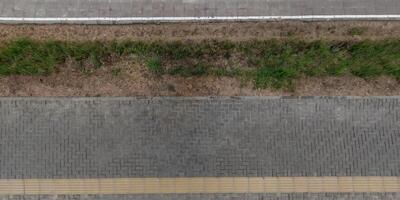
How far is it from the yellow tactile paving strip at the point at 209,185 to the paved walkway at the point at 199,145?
0.7 inches

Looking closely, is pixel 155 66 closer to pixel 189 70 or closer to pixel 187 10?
pixel 189 70

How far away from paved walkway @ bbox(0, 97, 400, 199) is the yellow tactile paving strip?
2 centimetres

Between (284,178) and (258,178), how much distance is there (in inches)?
18.3

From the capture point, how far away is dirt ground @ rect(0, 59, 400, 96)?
28.9ft

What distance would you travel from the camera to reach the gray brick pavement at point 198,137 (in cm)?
862

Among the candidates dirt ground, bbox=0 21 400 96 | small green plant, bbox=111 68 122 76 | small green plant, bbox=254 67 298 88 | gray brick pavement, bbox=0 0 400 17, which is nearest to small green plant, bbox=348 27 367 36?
dirt ground, bbox=0 21 400 96

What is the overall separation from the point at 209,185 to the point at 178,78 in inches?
79.5

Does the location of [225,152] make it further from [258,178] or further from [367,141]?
[367,141]

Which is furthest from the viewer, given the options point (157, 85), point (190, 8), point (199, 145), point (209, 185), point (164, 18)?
point (190, 8)

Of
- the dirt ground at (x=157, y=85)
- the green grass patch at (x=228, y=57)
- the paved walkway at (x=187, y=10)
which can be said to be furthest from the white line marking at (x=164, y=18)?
the dirt ground at (x=157, y=85)

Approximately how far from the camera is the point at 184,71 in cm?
888

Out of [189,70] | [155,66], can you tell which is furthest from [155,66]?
[189,70]

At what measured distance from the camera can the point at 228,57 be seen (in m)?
9.06

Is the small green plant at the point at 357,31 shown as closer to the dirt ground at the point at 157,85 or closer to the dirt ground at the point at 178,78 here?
the dirt ground at the point at 178,78
